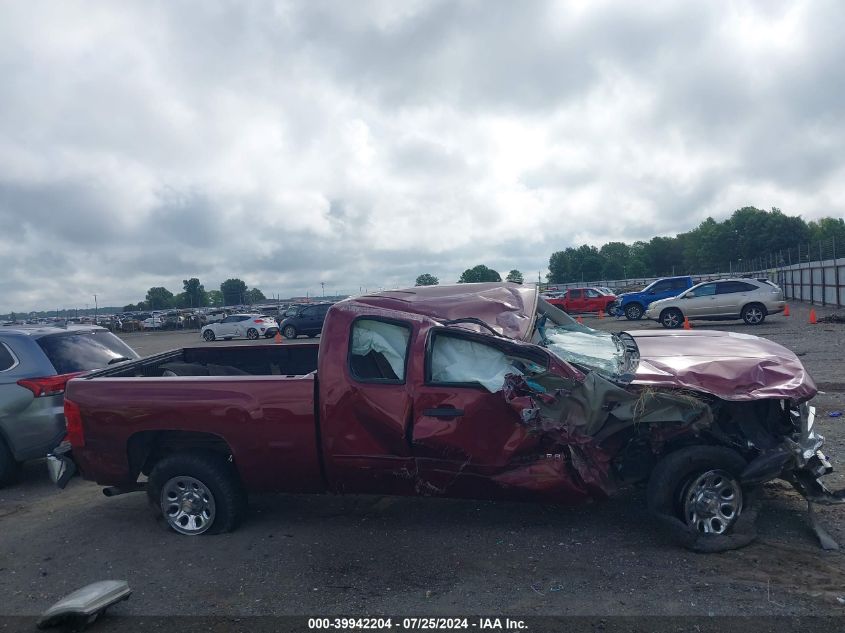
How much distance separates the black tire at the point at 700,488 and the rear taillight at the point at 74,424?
4558mm

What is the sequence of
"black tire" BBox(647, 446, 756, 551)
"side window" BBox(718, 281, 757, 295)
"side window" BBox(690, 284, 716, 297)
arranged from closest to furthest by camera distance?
"black tire" BBox(647, 446, 756, 551) < "side window" BBox(718, 281, 757, 295) < "side window" BBox(690, 284, 716, 297)

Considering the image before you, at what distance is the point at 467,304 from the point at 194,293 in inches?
4298

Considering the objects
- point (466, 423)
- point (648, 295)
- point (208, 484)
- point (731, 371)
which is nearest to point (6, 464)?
point (208, 484)

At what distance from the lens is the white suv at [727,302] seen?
67.2 feet

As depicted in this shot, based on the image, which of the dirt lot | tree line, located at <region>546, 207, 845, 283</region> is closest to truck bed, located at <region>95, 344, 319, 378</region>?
the dirt lot

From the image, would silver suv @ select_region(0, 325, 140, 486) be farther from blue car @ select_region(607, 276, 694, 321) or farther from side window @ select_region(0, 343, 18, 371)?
blue car @ select_region(607, 276, 694, 321)

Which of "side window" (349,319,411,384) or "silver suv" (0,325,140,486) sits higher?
"side window" (349,319,411,384)

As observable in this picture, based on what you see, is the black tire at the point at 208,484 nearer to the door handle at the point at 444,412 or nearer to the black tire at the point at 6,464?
the door handle at the point at 444,412

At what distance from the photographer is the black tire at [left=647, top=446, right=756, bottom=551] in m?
4.38

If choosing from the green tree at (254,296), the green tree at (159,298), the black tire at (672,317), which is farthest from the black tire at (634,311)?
the green tree at (159,298)

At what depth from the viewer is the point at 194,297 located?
108 metres

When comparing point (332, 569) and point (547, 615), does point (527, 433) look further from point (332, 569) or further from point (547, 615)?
point (332, 569)

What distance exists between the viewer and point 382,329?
492 centimetres

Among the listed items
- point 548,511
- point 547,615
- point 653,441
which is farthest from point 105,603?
point 653,441
